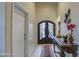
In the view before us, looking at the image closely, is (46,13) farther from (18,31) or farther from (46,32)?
(18,31)

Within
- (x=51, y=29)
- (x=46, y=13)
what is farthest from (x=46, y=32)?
(x=46, y=13)

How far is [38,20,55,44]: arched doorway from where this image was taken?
2.01 meters

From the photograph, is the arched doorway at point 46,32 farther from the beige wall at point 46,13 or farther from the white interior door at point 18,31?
the white interior door at point 18,31

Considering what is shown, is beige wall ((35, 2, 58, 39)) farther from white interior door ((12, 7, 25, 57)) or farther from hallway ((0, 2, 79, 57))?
white interior door ((12, 7, 25, 57))

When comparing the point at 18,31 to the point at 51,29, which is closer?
the point at 51,29

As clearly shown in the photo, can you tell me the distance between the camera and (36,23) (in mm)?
2074

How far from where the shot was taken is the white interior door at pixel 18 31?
202cm

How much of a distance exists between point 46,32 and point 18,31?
0.48 meters

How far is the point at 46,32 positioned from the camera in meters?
2.00

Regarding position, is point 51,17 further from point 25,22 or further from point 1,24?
point 1,24

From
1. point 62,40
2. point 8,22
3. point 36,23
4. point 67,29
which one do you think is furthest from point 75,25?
point 8,22

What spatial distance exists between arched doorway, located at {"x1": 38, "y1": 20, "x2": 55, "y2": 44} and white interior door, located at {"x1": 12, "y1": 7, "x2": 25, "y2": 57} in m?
0.32

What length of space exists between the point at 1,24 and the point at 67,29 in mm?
903

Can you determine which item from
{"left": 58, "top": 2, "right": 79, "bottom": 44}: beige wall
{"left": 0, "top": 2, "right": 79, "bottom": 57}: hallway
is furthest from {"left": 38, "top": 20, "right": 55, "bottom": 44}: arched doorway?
{"left": 58, "top": 2, "right": 79, "bottom": 44}: beige wall
